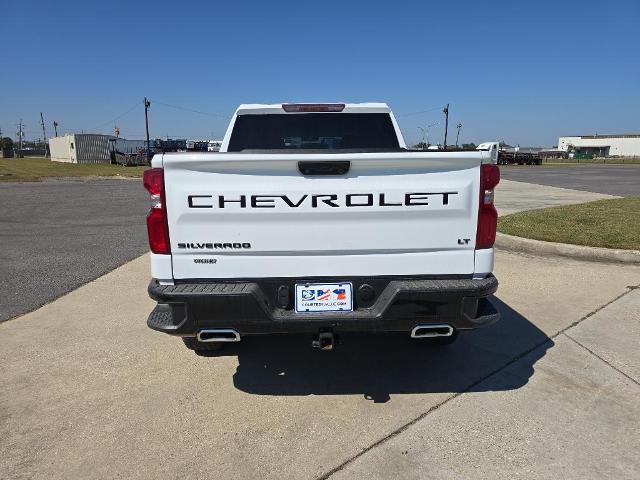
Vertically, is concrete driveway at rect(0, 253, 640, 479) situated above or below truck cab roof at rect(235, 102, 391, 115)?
below

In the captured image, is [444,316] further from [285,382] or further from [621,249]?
[621,249]

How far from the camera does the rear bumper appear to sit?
2.70 m

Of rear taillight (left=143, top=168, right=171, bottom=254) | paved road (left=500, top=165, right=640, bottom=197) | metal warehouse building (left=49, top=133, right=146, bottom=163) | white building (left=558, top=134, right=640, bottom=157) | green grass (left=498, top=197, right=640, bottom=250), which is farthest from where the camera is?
white building (left=558, top=134, right=640, bottom=157)

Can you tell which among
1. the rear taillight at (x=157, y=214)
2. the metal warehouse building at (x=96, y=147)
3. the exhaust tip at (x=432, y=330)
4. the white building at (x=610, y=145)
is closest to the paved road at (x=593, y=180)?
the exhaust tip at (x=432, y=330)

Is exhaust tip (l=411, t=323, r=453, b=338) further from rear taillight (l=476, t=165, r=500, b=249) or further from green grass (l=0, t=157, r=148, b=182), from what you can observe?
green grass (l=0, t=157, r=148, b=182)

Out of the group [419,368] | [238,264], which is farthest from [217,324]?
[419,368]

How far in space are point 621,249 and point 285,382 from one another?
5.83 metres

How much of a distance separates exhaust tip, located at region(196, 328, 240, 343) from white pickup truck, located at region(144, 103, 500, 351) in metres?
0.01

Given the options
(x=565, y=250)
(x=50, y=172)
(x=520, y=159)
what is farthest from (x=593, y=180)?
(x=50, y=172)

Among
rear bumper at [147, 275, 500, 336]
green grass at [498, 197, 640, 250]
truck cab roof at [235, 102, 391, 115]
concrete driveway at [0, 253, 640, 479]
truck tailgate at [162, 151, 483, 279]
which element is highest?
truck cab roof at [235, 102, 391, 115]

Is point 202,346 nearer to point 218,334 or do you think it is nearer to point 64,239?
point 218,334

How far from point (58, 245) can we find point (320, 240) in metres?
7.07

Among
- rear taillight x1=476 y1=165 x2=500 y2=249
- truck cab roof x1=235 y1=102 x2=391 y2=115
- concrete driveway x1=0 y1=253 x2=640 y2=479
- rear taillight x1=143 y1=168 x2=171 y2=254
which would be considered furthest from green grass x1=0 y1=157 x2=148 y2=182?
rear taillight x1=476 y1=165 x2=500 y2=249

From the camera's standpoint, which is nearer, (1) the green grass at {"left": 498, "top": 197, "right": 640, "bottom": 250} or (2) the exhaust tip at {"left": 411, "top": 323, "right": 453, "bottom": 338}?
(2) the exhaust tip at {"left": 411, "top": 323, "right": 453, "bottom": 338}
